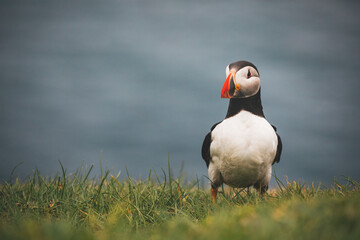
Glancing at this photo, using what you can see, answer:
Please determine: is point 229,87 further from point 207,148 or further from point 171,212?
point 171,212

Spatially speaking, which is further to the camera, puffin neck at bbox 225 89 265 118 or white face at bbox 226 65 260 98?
puffin neck at bbox 225 89 265 118

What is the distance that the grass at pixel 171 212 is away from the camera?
180 centimetres

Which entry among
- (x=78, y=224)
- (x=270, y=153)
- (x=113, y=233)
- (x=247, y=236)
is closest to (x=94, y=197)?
(x=78, y=224)

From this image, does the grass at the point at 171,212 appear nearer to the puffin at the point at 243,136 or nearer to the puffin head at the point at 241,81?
the puffin at the point at 243,136

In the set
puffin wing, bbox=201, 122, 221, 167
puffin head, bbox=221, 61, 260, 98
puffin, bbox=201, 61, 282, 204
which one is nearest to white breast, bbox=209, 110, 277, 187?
puffin, bbox=201, 61, 282, 204

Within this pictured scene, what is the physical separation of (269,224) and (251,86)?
266 cm

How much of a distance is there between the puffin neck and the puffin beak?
299 mm

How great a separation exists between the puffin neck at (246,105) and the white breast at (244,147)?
71mm

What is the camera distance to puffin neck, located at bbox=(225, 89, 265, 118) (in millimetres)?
4234

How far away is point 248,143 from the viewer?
13.3ft

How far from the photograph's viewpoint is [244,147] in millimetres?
4039

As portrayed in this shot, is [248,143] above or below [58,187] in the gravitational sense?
above

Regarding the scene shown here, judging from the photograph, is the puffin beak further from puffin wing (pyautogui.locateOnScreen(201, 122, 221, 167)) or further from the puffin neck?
puffin wing (pyautogui.locateOnScreen(201, 122, 221, 167))

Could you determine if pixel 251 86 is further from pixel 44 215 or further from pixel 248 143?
pixel 44 215
